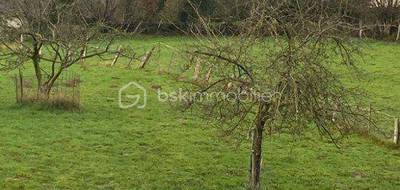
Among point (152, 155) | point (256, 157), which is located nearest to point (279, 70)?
point (256, 157)

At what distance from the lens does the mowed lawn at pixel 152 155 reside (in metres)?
11.5

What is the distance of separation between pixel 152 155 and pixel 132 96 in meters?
7.06

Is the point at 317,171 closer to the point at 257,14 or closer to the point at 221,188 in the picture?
the point at 221,188

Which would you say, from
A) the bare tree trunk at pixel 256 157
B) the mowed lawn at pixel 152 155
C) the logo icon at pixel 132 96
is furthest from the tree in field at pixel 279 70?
the logo icon at pixel 132 96

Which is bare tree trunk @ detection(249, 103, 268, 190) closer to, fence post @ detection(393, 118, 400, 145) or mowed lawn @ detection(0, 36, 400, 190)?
mowed lawn @ detection(0, 36, 400, 190)

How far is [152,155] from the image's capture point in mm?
13328

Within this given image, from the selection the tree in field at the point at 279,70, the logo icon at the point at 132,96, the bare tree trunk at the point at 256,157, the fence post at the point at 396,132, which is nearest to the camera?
the tree in field at the point at 279,70

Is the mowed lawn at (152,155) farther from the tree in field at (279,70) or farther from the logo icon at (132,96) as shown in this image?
the tree in field at (279,70)

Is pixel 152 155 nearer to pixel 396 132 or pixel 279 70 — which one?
pixel 279 70

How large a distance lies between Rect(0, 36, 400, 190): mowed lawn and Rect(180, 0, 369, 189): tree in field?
1.85 m

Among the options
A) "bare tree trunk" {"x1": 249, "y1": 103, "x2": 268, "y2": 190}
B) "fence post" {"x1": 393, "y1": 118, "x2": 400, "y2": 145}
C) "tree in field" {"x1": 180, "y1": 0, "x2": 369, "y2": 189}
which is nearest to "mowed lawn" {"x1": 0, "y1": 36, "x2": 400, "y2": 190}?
"fence post" {"x1": 393, "y1": 118, "x2": 400, "y2": 145}

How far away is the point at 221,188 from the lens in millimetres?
11227

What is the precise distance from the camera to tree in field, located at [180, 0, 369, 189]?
9.36 m

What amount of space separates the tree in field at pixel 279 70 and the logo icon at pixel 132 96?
8.21 meters
